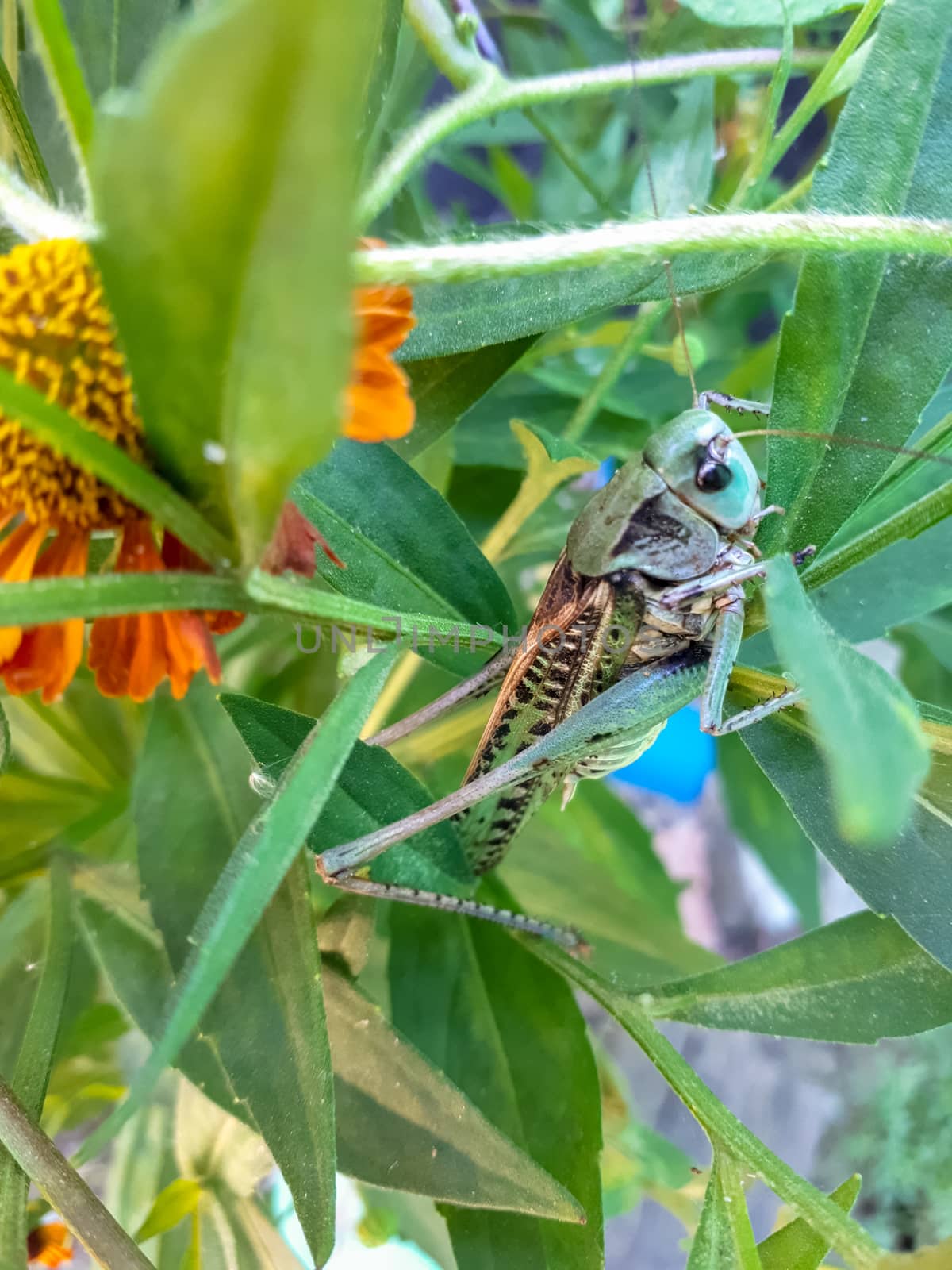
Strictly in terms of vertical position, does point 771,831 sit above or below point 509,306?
below

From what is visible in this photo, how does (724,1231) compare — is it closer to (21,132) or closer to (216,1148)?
(216,1148)

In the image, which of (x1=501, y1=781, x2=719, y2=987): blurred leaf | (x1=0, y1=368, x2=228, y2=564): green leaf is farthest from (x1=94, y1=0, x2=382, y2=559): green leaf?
(x1=501, y1=781, x2=719, y2=987): blurred leaf

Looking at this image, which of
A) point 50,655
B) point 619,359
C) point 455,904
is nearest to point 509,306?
point 619,359

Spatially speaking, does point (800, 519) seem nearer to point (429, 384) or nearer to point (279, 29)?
point (429, 384)

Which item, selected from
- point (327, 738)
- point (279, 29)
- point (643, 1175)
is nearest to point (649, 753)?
point (643, 1175)

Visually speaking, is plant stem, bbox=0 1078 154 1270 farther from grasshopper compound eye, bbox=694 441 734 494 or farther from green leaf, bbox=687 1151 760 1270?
grasshopper compound eye, bbox=694 441 734 494
